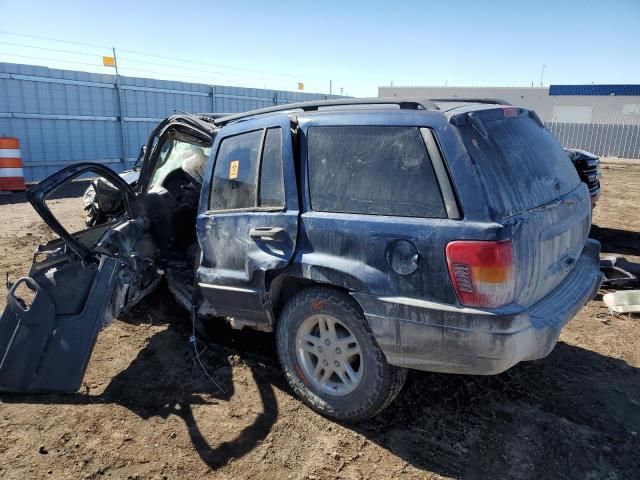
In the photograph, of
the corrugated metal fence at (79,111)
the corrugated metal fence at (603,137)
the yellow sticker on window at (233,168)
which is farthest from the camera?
the corrugated metal fence at (603,137)

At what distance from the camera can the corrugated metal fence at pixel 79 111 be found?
12523 mm

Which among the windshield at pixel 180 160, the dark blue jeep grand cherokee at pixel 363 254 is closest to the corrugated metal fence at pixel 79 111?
the windshield at pixel 180 160

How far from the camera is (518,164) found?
9.17 ft

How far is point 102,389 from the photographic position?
347cm

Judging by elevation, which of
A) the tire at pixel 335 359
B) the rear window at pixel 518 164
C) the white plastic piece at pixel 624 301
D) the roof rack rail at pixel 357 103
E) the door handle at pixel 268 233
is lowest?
the white plastic piece at pixel 624 301

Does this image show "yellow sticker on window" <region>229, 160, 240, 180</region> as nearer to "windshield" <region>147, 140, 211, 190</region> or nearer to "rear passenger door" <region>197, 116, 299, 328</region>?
"rear passenger door" <region>197, 116, 299, 328</region>

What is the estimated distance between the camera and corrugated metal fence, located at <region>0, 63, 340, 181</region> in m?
12.5

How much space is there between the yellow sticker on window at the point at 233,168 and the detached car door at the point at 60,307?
3.60ft

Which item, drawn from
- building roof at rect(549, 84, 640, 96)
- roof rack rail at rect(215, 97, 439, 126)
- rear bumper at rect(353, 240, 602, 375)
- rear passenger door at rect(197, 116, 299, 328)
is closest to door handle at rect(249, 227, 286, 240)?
rear passenger door at rect(197, 116, 299, 328)

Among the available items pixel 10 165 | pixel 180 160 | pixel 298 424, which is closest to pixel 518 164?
pixel 298 424

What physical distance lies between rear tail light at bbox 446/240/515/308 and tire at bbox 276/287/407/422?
0.64 m

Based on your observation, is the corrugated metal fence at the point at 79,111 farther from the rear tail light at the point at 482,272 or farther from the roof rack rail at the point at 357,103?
the rear tail light at the point at 482,272

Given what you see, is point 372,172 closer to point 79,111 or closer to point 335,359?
point 335,359

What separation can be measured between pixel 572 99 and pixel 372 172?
37029mm
